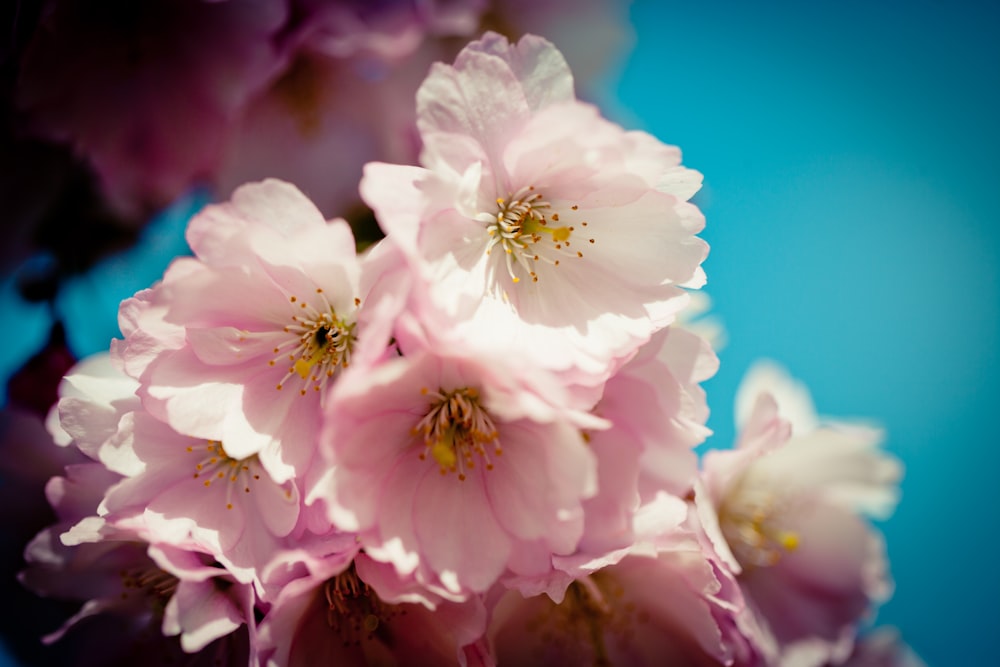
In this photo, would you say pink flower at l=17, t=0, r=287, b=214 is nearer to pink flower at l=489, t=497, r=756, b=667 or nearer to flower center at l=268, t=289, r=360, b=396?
flower center at l=268, t=289, r=360, b=396

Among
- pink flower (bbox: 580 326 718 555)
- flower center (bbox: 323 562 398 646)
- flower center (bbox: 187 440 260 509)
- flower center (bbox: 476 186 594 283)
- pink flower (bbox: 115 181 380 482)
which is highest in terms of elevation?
flower center (bbox: 476 186 594 283)

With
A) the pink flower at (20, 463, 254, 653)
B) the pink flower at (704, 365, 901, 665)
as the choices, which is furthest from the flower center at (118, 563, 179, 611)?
the pink flower at (704, 365, 901, 665)

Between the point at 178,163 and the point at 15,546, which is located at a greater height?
the point at 178,163

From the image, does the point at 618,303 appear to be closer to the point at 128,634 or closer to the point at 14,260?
the point at 128,634

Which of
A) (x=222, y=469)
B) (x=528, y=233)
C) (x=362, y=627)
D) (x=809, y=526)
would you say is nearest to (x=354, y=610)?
(x=362, y=627)

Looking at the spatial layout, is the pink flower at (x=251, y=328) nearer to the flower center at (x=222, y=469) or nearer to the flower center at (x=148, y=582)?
the flower center at (x=222, y=469)

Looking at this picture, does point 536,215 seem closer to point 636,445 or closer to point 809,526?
point 636,445

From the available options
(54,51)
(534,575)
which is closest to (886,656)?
(534,575)
